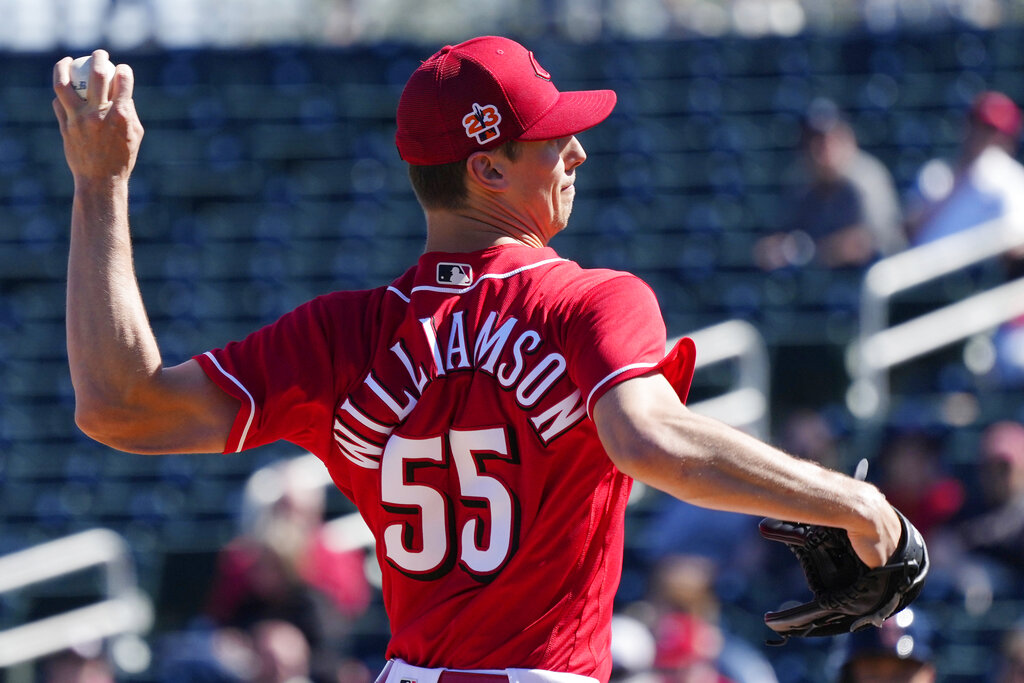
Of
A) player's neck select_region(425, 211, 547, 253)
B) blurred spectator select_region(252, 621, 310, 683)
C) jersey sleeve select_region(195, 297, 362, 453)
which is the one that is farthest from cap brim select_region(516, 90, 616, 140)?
blurred spectator select_region(252, 621, 310, 683)

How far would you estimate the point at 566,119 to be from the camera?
2.33m

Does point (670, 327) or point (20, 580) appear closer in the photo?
point (20, 580)

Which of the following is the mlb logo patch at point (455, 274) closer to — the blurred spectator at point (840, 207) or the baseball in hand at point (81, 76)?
the baseball in hand at point (81, 76)

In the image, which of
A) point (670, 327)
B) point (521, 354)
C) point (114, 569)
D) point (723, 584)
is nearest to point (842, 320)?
point (670, 327)

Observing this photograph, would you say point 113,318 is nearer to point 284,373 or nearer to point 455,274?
point 284,373

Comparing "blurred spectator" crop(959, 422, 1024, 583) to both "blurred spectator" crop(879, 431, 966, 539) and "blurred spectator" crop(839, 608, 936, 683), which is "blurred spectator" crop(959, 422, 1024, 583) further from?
"blurred spectator" crop(839, 608, 936, 683)

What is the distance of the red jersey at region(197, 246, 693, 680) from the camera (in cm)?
216

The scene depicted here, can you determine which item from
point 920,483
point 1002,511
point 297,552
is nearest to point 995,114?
point 920,483

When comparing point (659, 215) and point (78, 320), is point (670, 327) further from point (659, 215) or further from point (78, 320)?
point (78, 320)

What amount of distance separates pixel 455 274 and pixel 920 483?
4.44 meters

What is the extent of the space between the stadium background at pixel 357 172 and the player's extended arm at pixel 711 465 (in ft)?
19.0

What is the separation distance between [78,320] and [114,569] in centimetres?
552

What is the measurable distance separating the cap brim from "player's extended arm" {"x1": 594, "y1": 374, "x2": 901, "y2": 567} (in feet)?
1.71

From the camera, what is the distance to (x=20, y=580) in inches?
287
